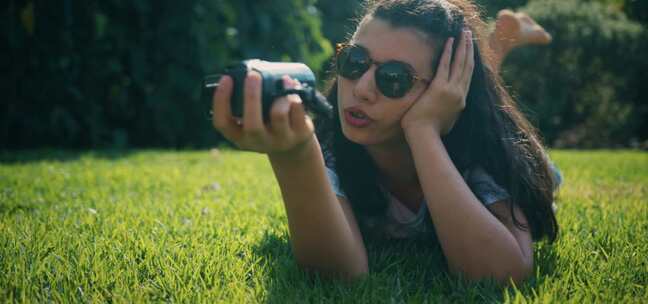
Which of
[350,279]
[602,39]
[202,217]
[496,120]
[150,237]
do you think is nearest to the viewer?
[350,279]

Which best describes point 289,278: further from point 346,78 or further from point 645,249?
point 645,249

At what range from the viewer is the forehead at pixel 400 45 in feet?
6.48

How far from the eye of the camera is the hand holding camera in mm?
1384

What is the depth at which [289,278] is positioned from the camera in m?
1.93

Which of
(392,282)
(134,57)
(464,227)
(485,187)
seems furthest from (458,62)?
(134,57)

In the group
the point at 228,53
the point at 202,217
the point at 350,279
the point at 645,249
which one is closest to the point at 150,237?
the point at 202,217

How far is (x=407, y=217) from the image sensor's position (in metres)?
2.34

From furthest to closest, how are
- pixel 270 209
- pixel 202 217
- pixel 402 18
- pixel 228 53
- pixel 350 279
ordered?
pixel 228 53 → pixel 270 209 → pixel 202 217 → pixel 402 18 → pixel 350 279

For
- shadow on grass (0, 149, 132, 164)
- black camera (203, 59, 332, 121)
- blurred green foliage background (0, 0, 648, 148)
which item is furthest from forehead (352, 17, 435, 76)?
shadow on grass (0, 149, 132, 164)

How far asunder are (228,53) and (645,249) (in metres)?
6.17

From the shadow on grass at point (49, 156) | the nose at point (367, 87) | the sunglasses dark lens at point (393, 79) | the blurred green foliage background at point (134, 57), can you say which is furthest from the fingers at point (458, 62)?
the shadow on grass at point (49, 156)

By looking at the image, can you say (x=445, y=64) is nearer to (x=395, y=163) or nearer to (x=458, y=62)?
(x=458, y=62)

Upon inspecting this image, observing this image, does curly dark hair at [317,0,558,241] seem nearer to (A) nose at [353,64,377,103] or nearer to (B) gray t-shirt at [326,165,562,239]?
(B) gray t-shirt at [326,165,562,239]

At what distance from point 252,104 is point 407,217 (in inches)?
45.2
